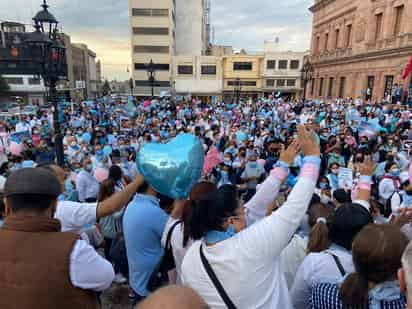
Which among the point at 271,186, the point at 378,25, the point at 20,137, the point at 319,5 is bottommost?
the point at 20,137

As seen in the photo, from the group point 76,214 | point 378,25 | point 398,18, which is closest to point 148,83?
point 378,25

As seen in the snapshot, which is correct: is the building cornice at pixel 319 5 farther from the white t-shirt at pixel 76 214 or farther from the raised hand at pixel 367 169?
the white t-shirt at pixel 76 214

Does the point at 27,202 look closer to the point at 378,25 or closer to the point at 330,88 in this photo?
the point at 378,25

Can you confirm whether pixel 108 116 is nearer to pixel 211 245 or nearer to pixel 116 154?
pixel 116 154

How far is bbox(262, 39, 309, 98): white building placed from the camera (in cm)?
4872

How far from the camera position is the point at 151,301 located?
2.91ft

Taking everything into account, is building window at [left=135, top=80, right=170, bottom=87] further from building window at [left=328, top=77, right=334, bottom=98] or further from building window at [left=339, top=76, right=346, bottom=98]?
building window at [left=339, top=76, right=346, bottom=98]

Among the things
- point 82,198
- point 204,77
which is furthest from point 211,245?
point 204,77

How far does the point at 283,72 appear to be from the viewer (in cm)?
4916

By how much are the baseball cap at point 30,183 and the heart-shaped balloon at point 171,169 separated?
809 mm

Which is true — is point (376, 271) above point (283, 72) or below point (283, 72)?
below

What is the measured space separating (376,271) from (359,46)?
35.2 meters

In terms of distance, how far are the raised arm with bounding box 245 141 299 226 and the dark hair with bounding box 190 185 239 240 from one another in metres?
0.53

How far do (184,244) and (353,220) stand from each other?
3.55 ft
